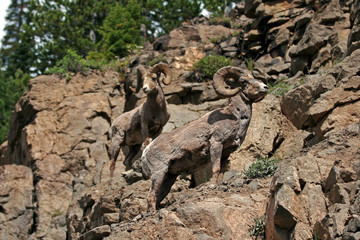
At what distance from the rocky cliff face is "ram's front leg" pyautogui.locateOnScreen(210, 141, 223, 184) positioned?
30 centimetres

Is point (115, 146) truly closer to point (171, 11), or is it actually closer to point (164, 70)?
point (164, 70)

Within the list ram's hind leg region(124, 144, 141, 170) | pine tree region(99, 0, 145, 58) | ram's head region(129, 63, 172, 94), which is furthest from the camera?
pine tree region(99, 0, 145, 58)

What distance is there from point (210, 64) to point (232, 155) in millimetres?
6823

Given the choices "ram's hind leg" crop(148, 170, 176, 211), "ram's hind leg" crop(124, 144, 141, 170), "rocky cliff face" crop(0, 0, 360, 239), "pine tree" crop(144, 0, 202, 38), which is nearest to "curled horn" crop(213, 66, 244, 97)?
"rocky cliff face" crop(0, 0, 360, 239)

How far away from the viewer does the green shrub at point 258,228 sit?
29.1 ft

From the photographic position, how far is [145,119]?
14828mm

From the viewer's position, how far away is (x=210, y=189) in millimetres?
10297

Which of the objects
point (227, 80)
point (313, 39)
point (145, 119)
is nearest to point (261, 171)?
point (227, 80)

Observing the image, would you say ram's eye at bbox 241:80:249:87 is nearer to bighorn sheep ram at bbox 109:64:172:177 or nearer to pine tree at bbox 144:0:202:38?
bighorn sheep ram at bbox 109:64:172:177

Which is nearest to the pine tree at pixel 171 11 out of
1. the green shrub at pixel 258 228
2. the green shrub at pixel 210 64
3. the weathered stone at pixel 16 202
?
the green shrub at pixel 210 64

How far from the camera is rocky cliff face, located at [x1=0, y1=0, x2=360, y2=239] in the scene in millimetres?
8570

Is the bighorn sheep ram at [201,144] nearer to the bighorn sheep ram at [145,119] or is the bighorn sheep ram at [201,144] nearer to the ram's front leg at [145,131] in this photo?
the bighorn sheep ram at [145,119]

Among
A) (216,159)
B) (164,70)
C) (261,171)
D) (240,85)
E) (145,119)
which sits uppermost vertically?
(164,70)

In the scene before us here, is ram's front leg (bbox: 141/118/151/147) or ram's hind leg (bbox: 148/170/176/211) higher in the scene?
ram's front leg (bbox: 141/118/151/147)
